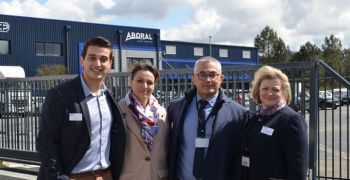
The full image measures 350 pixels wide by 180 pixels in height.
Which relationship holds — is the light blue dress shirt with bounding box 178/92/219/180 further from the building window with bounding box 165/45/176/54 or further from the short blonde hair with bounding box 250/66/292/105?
the building window with bounding box 165/45/176/54

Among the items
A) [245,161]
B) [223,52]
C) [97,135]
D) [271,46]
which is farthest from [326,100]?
[271,46]

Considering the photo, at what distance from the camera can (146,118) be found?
440 centimetres

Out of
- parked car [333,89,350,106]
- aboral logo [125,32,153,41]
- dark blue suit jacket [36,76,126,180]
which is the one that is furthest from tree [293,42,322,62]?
dark blue suit jacket [36,76,126,180]

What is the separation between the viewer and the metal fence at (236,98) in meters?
5.84

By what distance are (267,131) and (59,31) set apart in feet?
152

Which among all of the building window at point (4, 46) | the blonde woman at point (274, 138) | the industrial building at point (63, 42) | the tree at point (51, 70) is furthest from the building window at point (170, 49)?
the blonde woman at point (274, 138)

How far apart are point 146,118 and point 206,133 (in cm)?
55

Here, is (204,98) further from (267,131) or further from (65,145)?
(65,145)

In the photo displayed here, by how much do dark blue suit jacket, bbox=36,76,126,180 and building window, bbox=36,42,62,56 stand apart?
44.6 meters

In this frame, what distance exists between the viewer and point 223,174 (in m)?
4.17

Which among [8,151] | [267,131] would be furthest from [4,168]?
[267,131]

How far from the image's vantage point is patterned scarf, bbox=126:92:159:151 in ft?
14.3

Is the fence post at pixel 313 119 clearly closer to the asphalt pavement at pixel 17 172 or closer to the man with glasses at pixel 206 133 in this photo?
the man with glasses at pixel 206 133

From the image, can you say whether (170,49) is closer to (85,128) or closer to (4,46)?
(4,46)
